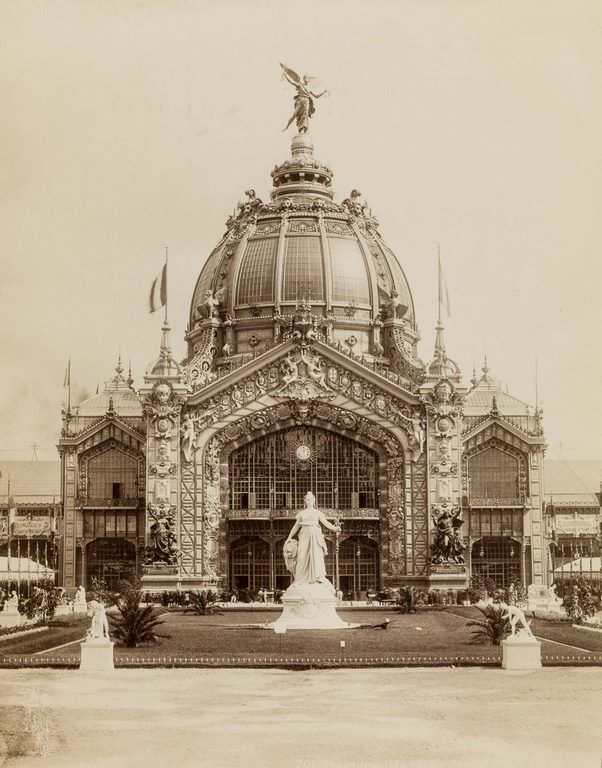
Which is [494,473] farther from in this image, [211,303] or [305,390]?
[211,303]

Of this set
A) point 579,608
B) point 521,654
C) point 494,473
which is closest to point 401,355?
point 494,473

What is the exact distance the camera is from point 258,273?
94.0 m

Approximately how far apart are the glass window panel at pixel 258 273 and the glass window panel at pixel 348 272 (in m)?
4.46

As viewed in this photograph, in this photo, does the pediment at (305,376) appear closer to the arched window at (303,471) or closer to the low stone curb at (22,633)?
the arched window at (303,471)

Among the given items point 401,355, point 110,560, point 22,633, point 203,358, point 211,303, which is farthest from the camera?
point 211,303

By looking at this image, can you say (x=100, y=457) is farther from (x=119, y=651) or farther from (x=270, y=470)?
(x=119, y=651)

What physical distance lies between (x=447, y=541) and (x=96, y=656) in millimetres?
47998

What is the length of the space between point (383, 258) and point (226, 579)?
29100mm

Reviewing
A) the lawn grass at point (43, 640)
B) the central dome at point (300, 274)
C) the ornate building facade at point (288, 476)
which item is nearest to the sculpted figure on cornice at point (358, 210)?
the central dome at point (300, 274)

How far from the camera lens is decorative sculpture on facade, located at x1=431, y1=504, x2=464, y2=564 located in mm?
78500

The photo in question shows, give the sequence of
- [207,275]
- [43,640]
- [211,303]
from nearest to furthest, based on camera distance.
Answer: [43,640], [211,303], [207,275]

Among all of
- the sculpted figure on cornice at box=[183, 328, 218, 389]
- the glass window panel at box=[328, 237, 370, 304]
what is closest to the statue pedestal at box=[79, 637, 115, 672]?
the sculpted figure on cornice at box=[183, 328, 218, 389]

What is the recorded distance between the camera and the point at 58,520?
103m

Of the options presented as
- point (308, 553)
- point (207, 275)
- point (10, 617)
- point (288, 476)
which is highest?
point (207, 275)
